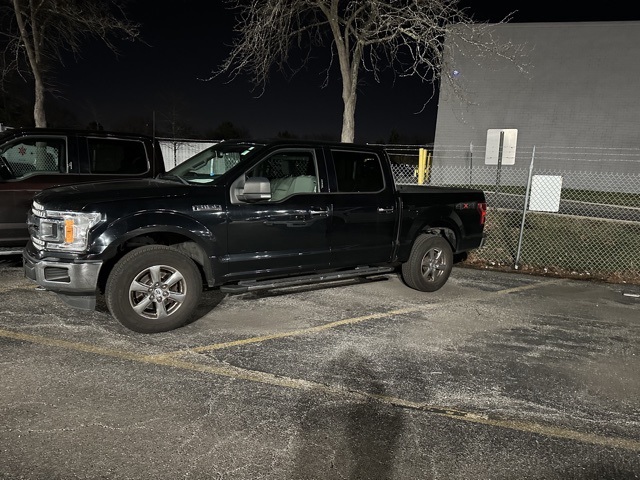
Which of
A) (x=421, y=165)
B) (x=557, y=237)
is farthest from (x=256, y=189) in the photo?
(x=421, y=165)

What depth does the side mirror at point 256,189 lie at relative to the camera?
497 cm

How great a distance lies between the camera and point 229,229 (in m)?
5.14

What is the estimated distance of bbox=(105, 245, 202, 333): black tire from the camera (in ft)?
15.4

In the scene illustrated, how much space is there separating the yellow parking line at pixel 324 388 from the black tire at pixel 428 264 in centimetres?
322

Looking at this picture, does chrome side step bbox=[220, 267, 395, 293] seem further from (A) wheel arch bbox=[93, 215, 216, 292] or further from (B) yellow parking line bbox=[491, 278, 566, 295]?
(B) yellow parking line bbox=[491, 278, 566, 295]

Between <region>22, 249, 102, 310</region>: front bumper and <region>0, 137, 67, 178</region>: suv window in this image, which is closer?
<region>22, 249, 102, 310</region>: front bumper

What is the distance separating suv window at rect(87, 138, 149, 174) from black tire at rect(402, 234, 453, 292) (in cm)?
441

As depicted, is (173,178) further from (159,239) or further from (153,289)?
(153,289)

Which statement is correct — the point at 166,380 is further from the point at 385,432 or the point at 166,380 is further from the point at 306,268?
the point at 306,268

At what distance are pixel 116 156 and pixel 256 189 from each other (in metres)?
3.80

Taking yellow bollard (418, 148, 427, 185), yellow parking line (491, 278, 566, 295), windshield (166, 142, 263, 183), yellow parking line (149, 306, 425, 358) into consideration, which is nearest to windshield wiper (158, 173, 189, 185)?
windshield (166, 142, 263, 183)

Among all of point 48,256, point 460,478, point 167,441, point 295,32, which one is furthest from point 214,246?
point 295,32

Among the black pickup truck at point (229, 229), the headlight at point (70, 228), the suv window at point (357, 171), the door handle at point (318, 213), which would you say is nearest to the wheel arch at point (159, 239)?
the black pickup truck at point (229, 229)

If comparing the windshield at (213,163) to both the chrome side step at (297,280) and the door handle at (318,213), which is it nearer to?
the door handle at (318,213)
